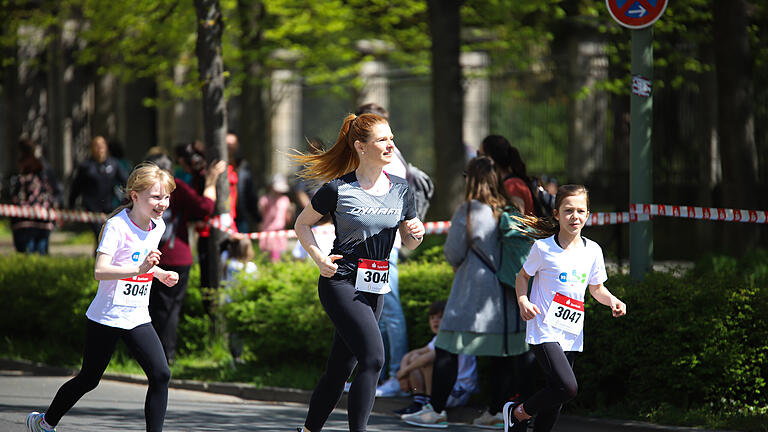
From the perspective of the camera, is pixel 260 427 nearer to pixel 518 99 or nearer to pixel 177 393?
pixel 177 393

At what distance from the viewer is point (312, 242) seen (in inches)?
217

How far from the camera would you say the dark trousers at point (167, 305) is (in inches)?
333

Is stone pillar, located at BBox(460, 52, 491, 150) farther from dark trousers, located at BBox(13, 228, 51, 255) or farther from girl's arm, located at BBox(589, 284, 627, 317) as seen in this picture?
girl's arm, located at BBox(589, 284, 627, 317)

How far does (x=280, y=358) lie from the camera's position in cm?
880

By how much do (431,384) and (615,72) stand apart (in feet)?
31.6

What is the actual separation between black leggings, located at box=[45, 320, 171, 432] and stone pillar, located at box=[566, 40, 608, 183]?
43.9 feet

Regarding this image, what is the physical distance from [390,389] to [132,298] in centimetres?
274

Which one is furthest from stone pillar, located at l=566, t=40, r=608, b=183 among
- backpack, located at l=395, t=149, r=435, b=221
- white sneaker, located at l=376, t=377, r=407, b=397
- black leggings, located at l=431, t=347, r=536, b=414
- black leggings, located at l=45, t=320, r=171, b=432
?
black leggings, located at l=45, t=320, r=171, b=432

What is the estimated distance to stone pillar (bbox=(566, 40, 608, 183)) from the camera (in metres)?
18.4

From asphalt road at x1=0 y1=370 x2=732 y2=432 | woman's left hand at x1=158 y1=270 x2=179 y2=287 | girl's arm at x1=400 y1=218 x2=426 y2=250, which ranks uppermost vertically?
girl's arm at x1=400 y1=218 x2=426 y2=250

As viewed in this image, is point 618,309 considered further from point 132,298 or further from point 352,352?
point 132,298

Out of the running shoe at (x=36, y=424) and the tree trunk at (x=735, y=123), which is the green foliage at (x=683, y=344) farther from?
the tree trunk at (x=735, y=123)

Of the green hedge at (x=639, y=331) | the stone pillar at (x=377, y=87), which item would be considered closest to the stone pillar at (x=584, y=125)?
the stone pillar at (x=377, y=87)

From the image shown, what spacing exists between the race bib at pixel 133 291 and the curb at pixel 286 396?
2.54 meters
